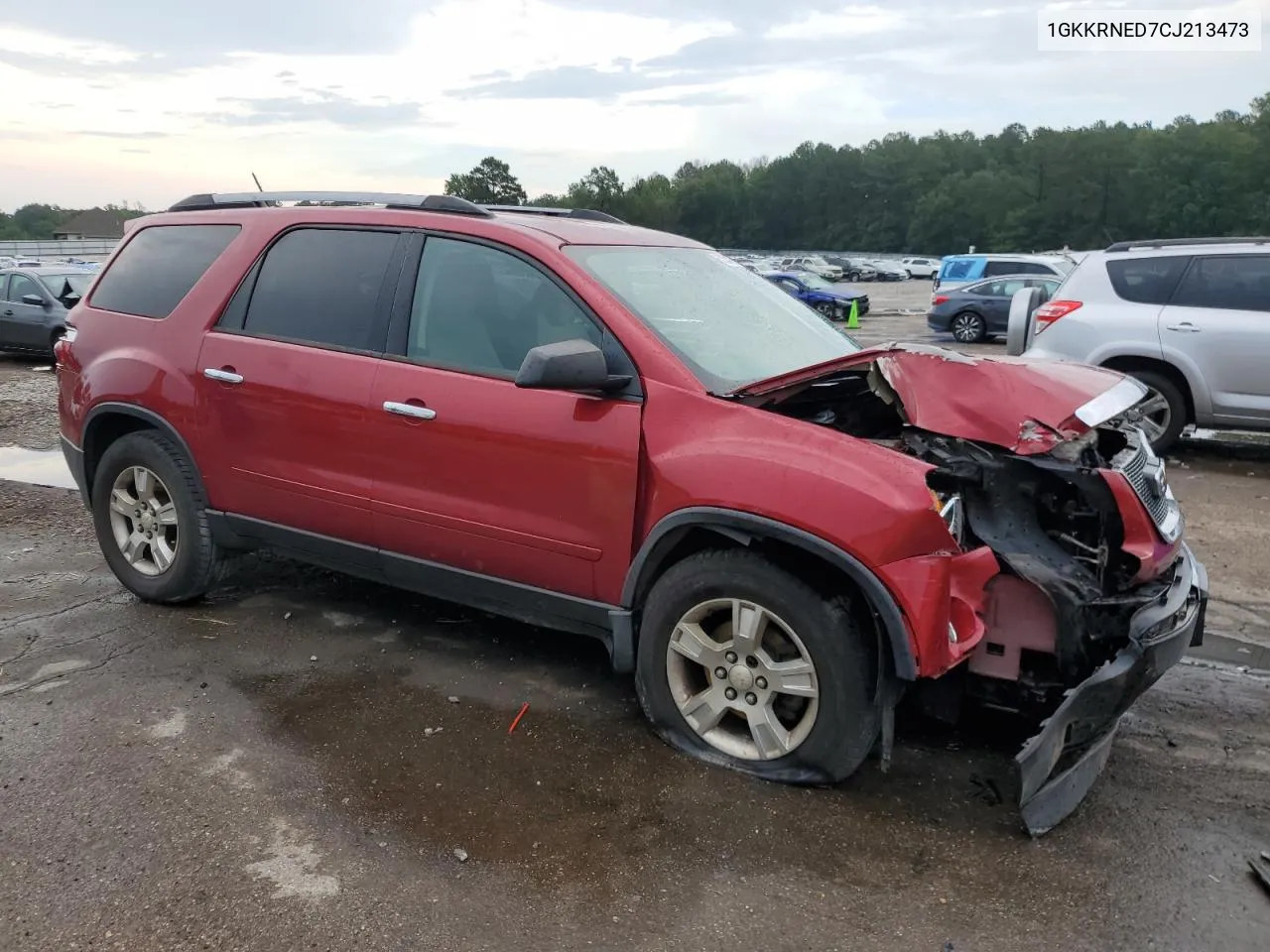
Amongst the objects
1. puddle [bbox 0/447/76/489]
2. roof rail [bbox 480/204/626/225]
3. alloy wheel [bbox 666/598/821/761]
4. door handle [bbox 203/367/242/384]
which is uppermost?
roof rail [bbox 480/204/626/225]

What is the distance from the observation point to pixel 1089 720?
2.83 metres

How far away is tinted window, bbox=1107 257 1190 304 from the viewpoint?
791 centimetres

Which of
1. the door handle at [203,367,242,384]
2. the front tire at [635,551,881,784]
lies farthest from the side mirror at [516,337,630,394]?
the door handle at [203,367,242,384]

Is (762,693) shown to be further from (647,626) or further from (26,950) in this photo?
(26,950)

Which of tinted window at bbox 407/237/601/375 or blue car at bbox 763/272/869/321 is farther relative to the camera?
blue car at bbox 763/272/869/321

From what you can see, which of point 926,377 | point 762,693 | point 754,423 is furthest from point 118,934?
point 926,377

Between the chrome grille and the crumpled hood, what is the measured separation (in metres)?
0.16

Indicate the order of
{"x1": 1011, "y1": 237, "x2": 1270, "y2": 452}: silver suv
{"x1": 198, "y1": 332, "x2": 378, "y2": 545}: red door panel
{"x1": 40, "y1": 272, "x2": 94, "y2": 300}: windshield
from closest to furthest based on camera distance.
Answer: {"x1": 198, "y1": 332, "x2": 378, "y2": 545}: red door panel
{"x1": 1011, "y1": 237, "x2": 1270, "y2": 452}: silver suv
{"x1": 40, "y1": 272, "x2": 94, "y2": 300}: windshield

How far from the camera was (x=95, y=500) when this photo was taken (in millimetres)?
4848

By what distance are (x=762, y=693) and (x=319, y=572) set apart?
3.04 m

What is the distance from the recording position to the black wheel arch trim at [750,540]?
9.51 feet

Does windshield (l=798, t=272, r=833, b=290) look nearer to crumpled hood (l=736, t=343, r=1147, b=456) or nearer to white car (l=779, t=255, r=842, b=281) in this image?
crumpled hood (l=736, t=343, r=1147, b=456)

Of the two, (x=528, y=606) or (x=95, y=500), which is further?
(x=95, y=500)

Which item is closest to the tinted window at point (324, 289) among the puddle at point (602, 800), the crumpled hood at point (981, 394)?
the puddle at point (602, 800)
